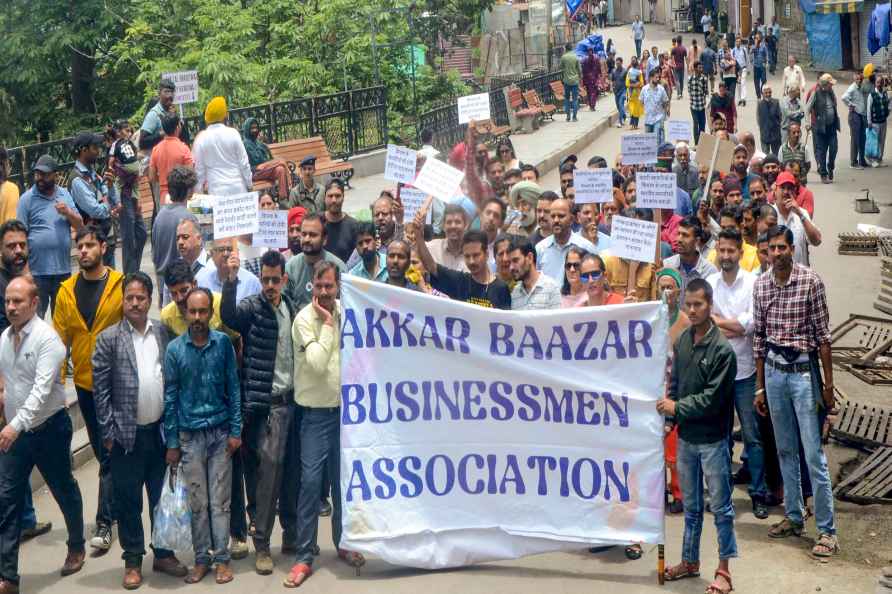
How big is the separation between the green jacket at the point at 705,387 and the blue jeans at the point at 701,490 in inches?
3.0

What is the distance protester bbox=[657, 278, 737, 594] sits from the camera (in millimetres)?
7074

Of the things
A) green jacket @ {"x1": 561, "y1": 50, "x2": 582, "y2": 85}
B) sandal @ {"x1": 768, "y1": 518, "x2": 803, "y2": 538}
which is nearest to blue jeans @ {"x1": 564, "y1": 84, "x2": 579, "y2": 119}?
green jacket @ {"x1": 561, "y1": 50, "x2": 582, "y2": 85}

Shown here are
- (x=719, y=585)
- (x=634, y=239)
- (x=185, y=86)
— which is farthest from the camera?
(x=185, y=86)

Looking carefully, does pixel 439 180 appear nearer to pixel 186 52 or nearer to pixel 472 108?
pixel 472 108

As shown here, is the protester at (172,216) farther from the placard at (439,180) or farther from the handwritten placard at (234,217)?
the placard at (439,180)

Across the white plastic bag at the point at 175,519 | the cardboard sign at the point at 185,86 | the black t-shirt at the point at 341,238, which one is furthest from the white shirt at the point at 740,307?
the cardboard sign at the point at 185,86

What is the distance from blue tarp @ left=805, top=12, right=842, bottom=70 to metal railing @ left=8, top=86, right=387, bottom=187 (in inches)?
956

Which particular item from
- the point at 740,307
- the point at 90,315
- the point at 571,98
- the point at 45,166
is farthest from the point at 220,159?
the point at 571,98

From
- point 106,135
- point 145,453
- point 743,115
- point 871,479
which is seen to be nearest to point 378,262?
point 145,453

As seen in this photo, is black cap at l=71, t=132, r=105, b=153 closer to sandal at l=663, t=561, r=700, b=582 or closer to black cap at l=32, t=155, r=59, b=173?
black cap at l=32, t=155, r=59, b=173

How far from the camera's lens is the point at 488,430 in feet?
24.3

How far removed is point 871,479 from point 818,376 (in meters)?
1.49

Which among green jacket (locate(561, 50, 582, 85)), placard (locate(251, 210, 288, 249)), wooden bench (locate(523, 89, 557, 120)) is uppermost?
green jacket (locate(561, 50, 582, 85))

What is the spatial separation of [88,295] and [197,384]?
3.93 ft
